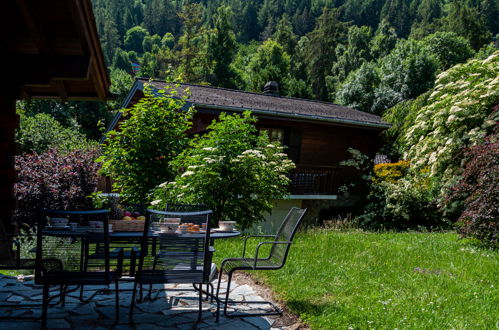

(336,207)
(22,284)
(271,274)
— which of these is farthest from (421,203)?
(22,284)

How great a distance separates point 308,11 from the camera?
60.7 metres

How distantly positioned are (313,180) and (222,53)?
24938mm

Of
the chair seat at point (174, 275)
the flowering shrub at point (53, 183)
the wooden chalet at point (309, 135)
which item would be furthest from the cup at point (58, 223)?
the wooden chalet at point (309, 135)

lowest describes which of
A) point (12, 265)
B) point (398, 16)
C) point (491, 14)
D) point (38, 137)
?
point (12, 265)

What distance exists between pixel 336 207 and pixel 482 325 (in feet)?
39.6

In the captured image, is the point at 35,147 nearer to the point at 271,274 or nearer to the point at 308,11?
the point at 271,274

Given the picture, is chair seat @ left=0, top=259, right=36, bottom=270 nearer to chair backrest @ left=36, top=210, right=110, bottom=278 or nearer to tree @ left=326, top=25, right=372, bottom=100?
chair backrest @ left=36, top=210, right=110, bottom=278

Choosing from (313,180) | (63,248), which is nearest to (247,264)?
(63,248)

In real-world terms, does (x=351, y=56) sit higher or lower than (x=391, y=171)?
higher

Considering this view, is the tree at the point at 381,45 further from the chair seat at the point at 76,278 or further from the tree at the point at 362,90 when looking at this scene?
the chair seat at the point at 76,278

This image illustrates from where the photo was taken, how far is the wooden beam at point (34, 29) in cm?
378

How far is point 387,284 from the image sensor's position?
210 inches

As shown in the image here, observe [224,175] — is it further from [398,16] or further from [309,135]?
[398,16]

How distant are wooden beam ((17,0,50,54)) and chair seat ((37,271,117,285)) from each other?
2264mm
